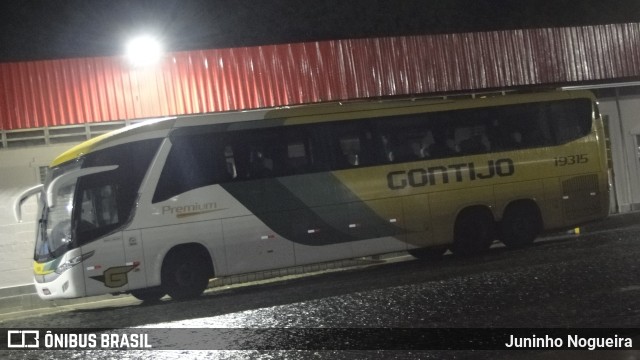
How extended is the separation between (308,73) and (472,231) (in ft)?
26.2

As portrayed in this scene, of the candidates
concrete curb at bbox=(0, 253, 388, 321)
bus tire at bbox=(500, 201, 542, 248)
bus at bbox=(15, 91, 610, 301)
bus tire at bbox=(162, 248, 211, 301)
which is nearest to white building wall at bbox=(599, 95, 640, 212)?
bus at bbox=(15, 91, 610, 301)

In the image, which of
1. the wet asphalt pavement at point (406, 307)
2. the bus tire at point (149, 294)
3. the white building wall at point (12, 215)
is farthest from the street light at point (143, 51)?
the bus tire at point (149, 294)

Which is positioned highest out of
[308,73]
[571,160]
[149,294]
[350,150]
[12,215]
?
A: [308,73]

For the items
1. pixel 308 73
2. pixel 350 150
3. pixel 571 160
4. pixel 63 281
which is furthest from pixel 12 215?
pixel 571 160

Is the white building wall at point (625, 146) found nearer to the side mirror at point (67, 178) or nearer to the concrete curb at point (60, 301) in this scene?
the concrete curb at point (60, 301)

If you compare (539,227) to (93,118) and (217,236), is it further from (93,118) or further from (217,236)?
(93,118)

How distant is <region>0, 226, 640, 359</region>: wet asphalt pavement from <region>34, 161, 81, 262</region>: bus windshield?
117 cm

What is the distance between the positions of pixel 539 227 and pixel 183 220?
25.3ft

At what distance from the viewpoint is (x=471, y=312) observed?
9680 mm

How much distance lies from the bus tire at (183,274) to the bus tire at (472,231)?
211 inches

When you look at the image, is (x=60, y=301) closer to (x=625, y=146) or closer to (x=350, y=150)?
(x=350, y=150)

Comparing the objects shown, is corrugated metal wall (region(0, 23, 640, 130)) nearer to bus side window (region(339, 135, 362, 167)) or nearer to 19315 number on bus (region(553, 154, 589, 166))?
bus side window (region(339, 135, 362, 167))

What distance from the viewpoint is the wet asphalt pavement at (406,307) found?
8666 millimetres

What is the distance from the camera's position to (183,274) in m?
13.9
